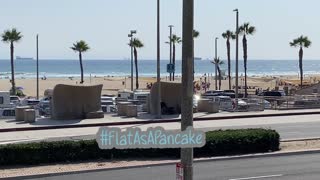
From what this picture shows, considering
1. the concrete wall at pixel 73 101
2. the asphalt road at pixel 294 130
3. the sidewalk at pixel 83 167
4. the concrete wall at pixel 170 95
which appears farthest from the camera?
the concrete wall at pixel 170 95

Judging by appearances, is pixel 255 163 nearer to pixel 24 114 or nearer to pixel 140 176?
pixel 140 176

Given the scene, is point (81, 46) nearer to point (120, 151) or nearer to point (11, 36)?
point (11, 36)

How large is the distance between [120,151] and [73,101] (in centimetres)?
1366

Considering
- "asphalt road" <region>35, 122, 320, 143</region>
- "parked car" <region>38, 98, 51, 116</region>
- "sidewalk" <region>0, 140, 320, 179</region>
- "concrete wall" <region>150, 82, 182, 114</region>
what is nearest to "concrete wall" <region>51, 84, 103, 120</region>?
"concrete wall" <region>150, 82, 182, 114</region>

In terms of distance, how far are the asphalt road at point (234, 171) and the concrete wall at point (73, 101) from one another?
47.2 ft

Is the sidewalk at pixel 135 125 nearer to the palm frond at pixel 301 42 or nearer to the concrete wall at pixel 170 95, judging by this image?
the concrete wall at pixel 170 95

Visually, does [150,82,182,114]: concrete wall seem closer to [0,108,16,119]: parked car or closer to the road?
the road

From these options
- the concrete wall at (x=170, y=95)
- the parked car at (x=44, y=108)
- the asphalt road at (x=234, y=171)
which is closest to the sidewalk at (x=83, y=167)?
the asphalt road at (x=234, y=171)

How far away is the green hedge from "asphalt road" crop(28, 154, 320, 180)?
2.40 ft

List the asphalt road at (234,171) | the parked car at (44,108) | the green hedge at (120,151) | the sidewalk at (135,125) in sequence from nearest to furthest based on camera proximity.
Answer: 1. the asphalt road at (234,171)
2. the green hedge at (120,151)
3. the sidewalk at (135,125)
4. the parked car at (44,108)

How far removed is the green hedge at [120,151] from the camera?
15.7 m

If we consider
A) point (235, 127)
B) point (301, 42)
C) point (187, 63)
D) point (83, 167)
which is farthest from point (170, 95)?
point (301, 42)

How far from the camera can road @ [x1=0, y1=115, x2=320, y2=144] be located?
23422mm

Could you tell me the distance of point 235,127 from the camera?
27297 millimetres
